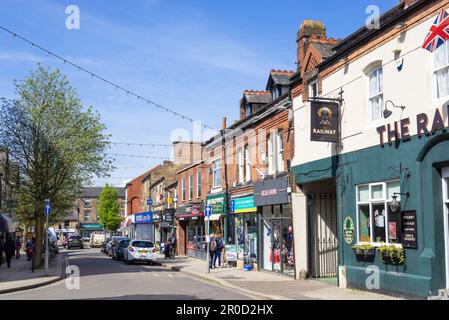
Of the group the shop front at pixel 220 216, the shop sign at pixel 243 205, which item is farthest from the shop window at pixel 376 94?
the shop front at pixel 220 216

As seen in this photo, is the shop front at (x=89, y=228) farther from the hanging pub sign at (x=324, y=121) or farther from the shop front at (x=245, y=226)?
the hanging pub sign at (x=324, y=121)

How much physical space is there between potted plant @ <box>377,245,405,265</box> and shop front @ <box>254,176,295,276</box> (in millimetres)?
5949

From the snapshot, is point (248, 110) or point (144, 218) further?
point (144, 218)

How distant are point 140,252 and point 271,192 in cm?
1253

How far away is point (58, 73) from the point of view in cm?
2930

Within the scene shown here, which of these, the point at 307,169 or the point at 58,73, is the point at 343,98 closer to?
the point at 307,169

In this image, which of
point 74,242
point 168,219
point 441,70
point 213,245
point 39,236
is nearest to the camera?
point 441,70

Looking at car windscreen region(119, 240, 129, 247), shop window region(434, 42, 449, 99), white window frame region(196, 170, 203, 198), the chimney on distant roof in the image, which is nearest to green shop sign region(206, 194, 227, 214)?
Result: white window frame region(196, 170, 203, 198)

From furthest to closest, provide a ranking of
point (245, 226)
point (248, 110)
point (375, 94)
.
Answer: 1. point (248, 110)
2. point (245, 226)
3. point (375, 94)

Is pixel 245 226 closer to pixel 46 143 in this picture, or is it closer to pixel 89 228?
pixel 46 143

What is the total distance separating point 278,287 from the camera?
17188 millimetres

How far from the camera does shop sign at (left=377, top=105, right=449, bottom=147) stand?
40.9ft

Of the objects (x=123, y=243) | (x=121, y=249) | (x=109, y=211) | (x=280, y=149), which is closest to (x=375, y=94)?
(x=280, y=149)

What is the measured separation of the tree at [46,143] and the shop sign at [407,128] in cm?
1879
